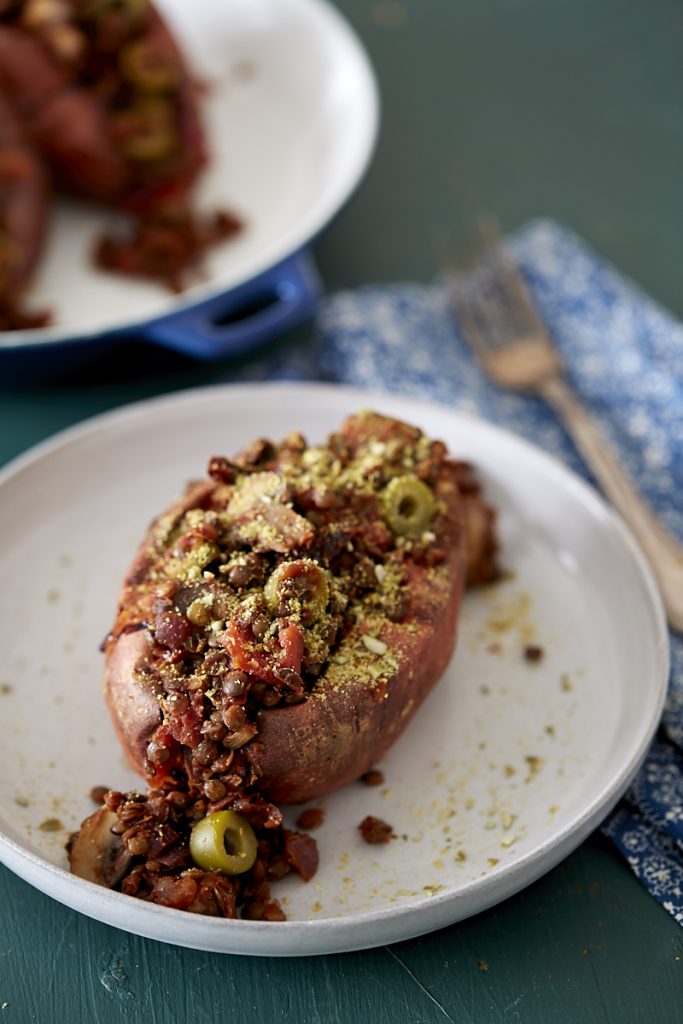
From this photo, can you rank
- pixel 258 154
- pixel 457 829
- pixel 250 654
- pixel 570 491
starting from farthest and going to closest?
pixel 258 154 < pixel 570 491 < pixel 457 829 < pixel 250 654

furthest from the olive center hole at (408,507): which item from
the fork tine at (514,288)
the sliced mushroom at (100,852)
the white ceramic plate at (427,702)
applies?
the fork tine at (514,288)

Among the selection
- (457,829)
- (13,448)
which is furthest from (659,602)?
(13,448)

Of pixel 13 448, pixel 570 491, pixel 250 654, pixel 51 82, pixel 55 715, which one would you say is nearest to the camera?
pixel 250 654

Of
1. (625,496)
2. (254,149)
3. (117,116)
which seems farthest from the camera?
(254,149)

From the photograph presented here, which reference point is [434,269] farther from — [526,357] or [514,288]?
[526,357]

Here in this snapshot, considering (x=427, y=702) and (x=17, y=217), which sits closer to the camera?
(x=427, y=702)

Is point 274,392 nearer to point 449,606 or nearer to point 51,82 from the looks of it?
point 449,606

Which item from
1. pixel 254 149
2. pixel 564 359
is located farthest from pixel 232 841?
pixel 254 149
